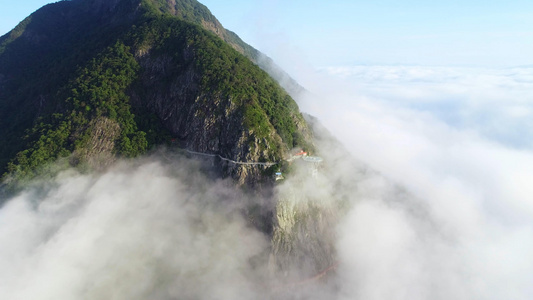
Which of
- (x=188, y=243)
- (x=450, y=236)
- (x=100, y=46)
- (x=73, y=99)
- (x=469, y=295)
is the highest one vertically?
(x=100, y=46)

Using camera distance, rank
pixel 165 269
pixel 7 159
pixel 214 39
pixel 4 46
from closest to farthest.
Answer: pixel 165 269 → pixel 7 159 → pixel 214 39 → pixel 4 46

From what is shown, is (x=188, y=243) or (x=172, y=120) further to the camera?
(x=172, y=120)

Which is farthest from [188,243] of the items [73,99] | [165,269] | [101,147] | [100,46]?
[100,46]

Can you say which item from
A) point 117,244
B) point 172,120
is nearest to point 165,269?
point 117,244

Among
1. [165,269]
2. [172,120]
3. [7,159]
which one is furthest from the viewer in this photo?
[172,120]

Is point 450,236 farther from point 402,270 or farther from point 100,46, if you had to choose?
point 100,46

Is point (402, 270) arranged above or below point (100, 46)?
below
